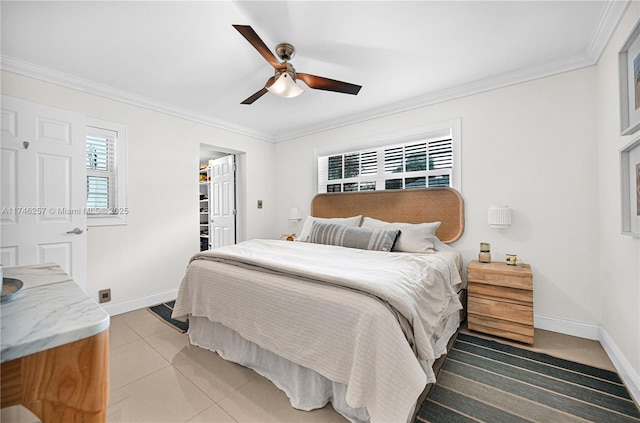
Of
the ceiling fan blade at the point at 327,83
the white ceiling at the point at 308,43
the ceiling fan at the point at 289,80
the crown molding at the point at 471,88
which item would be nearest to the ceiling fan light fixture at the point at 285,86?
the ceiling fan at the point at 289,80

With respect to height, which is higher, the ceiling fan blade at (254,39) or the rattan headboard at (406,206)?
the ceiling fan blade at (254,39)

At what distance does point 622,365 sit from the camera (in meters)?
1.84

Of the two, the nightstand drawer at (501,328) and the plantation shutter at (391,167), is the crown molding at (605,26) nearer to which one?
the plantation shutter at (391,167)

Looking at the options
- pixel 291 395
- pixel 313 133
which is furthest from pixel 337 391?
pixel 313 133

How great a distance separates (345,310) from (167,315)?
2.47 metres

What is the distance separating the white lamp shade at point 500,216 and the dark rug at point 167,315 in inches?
126

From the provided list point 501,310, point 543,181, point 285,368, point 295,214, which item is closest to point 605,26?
point 543,181

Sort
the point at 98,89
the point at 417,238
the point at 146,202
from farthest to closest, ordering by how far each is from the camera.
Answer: the point at 146,202 < the point at 98,89 < the point at 417,238

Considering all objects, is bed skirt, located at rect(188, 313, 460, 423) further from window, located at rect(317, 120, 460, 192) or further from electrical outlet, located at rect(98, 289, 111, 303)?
window, located at rect(317, 120, 460, 192)

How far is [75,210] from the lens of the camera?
103 inches

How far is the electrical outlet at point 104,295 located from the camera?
2898 mm

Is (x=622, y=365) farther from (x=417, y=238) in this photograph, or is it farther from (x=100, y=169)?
(x=100, y=169)

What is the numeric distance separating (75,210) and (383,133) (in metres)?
3.53

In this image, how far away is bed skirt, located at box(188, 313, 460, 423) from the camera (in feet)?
5.03
